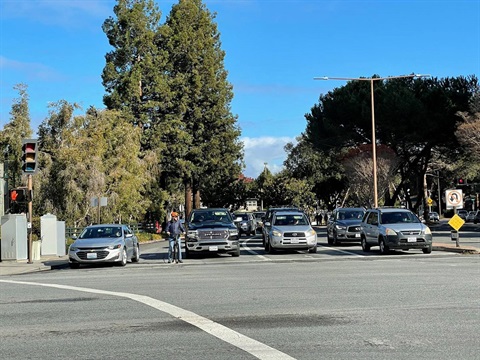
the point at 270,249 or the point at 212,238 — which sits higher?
the point at 212,238

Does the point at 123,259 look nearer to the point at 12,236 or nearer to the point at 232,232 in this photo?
the point at 232,232


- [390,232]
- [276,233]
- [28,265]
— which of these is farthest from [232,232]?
[28,265]

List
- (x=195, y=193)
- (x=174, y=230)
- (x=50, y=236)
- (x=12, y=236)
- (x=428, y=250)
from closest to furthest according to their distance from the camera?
1. (x=174, y=230)
2. (x=428, y=250)
3. (x=12, y=236)
4. (x=50, y=236)
5. (x=195, y=193)

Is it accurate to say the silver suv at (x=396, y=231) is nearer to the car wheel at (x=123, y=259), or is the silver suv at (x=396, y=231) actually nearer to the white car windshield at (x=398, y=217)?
the white car windshield at (x=398, y=217)

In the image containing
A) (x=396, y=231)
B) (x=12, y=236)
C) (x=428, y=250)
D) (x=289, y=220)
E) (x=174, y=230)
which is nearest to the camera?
(x=174, y=230)

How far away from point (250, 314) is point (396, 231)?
47.2 feet

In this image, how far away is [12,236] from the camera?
85.1 ft

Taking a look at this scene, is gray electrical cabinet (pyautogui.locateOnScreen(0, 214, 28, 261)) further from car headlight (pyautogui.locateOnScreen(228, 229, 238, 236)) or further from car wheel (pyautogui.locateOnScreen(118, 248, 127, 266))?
car headlight (pyautogui.locateOnScreen(228, 229, 238, 236))

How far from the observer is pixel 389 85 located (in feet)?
193

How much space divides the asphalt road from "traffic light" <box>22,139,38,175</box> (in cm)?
553

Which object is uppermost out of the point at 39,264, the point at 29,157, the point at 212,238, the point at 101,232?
the point at 29,157

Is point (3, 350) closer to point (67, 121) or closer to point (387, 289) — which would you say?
point (387, 289)

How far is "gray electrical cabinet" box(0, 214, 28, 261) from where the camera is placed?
2578 cm

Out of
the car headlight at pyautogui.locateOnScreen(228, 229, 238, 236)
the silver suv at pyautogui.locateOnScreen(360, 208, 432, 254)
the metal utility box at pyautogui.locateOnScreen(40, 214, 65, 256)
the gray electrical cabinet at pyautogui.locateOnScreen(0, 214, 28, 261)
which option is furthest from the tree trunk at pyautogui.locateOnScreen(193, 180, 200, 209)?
the car headlight at pyautogui.locateOnScreen(228, 229, 238, 236)
